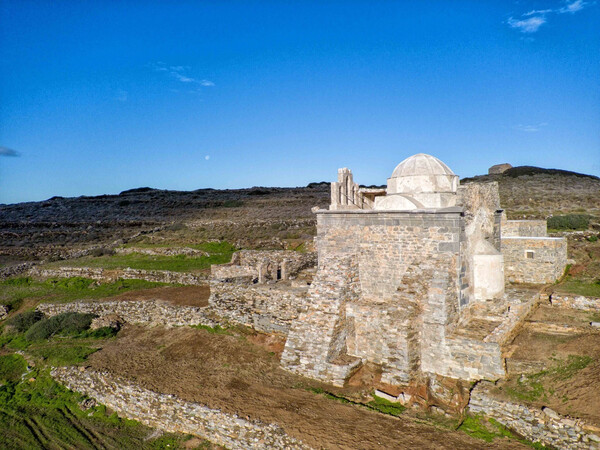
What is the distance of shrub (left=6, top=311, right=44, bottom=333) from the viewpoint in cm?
1667

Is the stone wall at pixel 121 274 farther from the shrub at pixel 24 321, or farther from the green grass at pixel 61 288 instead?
the shrub at pixel 24 321

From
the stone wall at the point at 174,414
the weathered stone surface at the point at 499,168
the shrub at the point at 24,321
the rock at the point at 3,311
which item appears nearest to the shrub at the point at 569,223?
the stone wall at the point at 174,414

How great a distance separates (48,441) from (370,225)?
33.6 feet

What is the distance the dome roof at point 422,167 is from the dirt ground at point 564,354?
547 centimetres

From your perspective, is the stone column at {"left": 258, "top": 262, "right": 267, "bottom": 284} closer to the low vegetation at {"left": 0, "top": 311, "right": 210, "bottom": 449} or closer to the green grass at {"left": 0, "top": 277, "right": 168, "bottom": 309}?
the low vegetation at {"left": 0, "top": 311, "right": 210, "bottom": 449}

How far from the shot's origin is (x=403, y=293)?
10.3 meters

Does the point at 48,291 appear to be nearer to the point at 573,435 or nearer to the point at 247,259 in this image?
the point at 247,259

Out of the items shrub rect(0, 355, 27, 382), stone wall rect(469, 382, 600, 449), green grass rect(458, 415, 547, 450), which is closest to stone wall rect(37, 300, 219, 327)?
shrub rect(0, 355, 27, 382)

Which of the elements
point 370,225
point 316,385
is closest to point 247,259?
point 370,225

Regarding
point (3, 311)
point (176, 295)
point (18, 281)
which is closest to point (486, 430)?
point (176, 295)

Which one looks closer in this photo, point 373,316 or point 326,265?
point 373,316

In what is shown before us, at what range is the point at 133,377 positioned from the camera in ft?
36.0

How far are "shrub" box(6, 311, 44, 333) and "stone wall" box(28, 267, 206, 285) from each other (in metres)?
6.07

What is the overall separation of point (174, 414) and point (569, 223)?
30.6m
